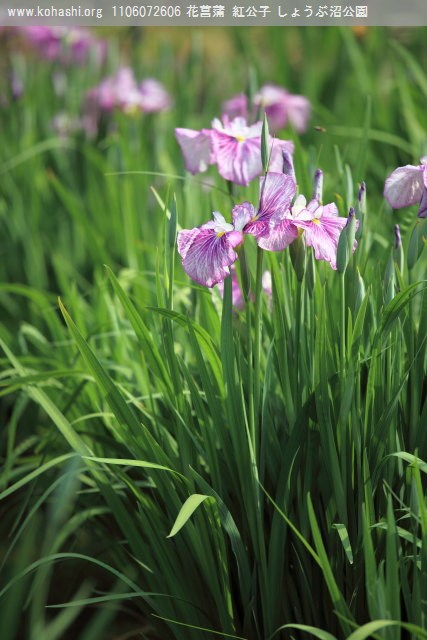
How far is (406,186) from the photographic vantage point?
3.57 ft

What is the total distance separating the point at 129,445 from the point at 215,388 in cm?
19

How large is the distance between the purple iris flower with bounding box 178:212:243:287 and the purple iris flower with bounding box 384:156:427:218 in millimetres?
237

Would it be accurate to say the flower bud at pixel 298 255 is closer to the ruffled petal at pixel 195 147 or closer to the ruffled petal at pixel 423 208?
the ruffled petal at pixel 423 208

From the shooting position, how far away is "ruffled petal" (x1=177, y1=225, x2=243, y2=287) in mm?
990

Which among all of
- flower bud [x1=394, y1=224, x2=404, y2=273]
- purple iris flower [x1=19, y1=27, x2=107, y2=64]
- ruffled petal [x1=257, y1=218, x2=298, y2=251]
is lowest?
flower bud [x1=394, y1=224, x2=404, y2=273]

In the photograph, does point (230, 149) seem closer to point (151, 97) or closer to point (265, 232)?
point (265, 232)

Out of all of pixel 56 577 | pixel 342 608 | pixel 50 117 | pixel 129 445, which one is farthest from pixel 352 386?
pixel 50 117

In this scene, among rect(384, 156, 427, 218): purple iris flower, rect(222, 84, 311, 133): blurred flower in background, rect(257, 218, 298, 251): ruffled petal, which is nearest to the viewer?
rect(257, 218, 298, 251): ruffled petal

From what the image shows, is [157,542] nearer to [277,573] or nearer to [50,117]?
[277,573]

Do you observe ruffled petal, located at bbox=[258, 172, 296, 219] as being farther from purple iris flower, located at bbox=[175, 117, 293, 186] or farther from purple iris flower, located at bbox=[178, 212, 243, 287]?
purple iris flower, located at bbox=[175, 117, 293, 186]

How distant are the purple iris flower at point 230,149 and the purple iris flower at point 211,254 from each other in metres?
0.22

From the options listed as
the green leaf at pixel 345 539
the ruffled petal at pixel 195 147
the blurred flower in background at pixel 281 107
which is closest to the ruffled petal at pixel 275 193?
the ruffled petal at pixel 195 147

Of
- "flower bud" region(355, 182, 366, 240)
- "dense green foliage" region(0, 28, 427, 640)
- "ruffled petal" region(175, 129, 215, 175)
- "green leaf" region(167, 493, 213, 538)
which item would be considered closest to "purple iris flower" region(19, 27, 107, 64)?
"dense green foliage" region(0, 28, 427, 640)

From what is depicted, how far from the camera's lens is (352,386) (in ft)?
3.35
